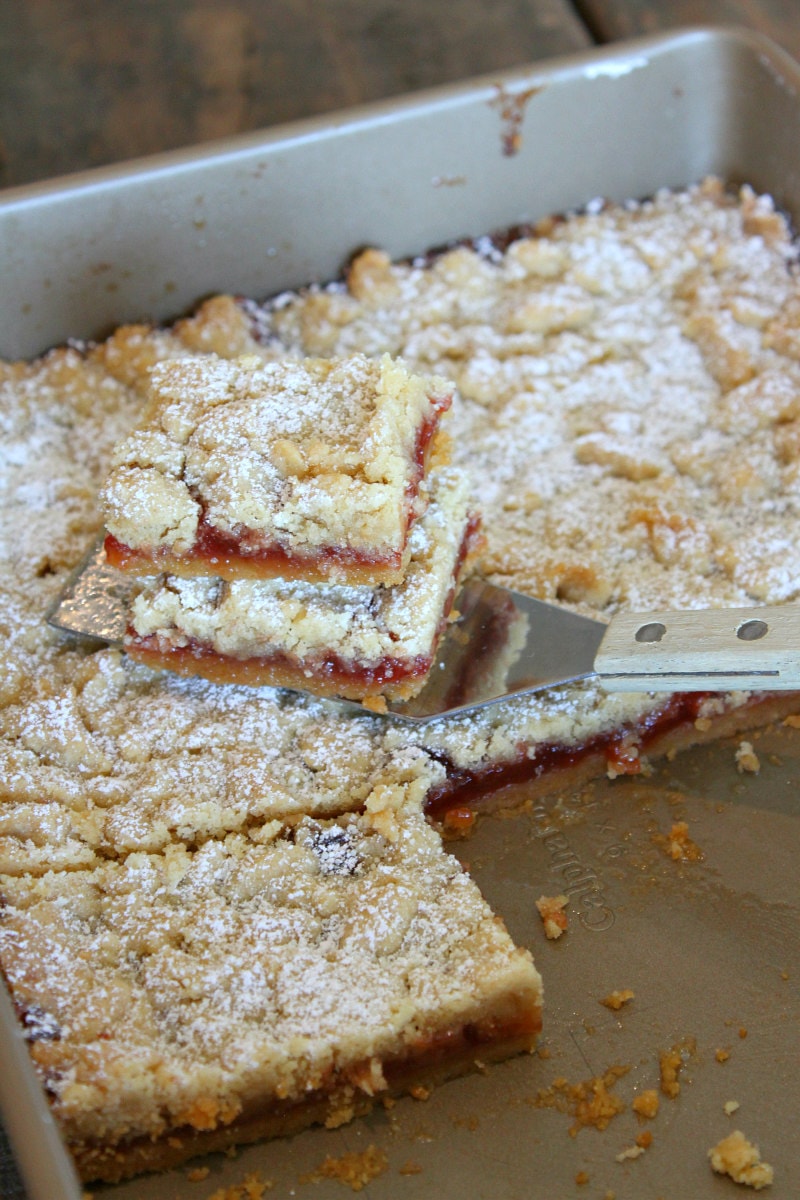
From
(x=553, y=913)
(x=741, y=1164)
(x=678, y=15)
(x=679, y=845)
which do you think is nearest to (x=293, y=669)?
(x=553, y=913)

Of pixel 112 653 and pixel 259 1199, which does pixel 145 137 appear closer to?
pixel 112 653

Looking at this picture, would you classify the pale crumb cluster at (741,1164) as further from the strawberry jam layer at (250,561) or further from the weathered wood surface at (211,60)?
the weathered wood surface at (211,60)

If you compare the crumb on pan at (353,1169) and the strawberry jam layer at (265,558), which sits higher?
the strawberry jam layer at (265,558)

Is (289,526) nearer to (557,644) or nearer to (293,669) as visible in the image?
(293,669)

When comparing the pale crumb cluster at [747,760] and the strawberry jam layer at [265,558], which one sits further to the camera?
the pale crumb cluster at [747,760]

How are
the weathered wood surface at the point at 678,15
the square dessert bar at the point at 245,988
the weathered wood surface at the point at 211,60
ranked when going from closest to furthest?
the square dessert bar at the point at 245,988 → the weathered wood surface at the point at 211,60 → the weathered wood surface at the point at 678,15

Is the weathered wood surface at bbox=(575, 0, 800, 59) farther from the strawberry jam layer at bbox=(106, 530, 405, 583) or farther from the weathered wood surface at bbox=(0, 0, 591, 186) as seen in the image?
the strawberry jam layer at bbox=(106, 530, 405, 583)

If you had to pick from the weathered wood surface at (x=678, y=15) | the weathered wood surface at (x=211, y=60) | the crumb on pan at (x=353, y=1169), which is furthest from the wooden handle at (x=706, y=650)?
the weathered wood surface at (x=678, y=15)

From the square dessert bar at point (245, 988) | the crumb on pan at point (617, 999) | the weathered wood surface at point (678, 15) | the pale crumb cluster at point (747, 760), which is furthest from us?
the weathered wood surface at point (678, 15)
